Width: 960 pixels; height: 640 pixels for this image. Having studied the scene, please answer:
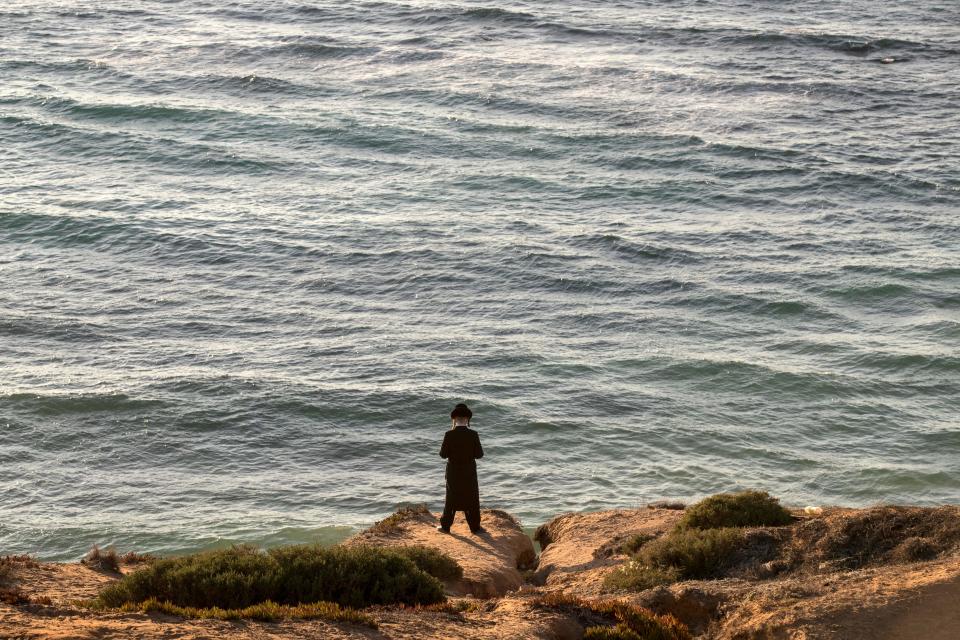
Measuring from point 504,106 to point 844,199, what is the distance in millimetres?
15304

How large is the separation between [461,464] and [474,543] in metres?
1.13

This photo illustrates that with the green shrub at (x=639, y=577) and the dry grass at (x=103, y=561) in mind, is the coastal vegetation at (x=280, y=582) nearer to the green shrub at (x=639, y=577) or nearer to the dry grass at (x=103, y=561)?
the green shrub at (x=639, y=577)

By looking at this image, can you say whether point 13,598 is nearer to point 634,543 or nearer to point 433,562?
point 433,562

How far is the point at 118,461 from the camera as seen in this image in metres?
23.2

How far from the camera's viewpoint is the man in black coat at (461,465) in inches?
626

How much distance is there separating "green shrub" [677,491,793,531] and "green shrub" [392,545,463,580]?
3026 mm

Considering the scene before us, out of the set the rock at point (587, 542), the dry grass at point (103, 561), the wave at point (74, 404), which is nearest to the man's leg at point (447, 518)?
the rock at point (587, 542)

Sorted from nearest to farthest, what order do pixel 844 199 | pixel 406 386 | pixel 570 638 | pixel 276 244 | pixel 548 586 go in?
1. pixel 570 638
2. pixel 548 586
3. pixel 406 386
4. pixel 276 244
5. pixel 844 199

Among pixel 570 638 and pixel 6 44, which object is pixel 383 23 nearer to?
pixel 6 44

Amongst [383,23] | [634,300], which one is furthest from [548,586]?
[383,23]

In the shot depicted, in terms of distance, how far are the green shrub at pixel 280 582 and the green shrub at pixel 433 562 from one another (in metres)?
1.13

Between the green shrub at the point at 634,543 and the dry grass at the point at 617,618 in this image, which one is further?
the green shrub at the point at 634,543

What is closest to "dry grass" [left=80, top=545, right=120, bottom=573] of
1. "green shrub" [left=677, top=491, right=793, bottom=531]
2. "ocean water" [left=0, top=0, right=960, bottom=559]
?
"ocean water" [left=0, top=0, right=960, bottom=559]

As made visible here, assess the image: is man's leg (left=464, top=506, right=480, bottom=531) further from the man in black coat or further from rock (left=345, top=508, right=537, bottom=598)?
rock (left=345, top=508, right=537, bottom=598)
